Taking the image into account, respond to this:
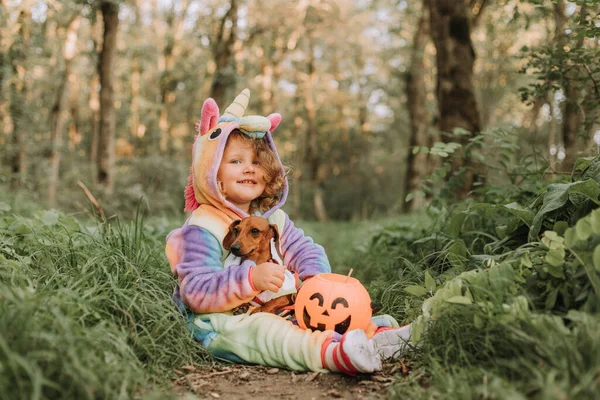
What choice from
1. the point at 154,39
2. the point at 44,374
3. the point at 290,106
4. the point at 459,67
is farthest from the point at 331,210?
the point at 44,374

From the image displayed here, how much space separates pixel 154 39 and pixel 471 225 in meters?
24.0

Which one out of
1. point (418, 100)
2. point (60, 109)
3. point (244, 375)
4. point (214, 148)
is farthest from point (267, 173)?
Result: point (60, 109)

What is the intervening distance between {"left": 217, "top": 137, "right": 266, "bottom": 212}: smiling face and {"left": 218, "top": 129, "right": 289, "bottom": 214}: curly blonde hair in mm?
24

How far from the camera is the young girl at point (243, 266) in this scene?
2629 millimetres

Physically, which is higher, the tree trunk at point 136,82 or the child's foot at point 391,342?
the tree trunk at point 136,82

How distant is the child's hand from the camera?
108 inches

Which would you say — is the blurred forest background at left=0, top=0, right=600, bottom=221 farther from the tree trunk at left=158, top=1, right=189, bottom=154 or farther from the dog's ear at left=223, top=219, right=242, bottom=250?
the dog's ear at left=223, top=219, right=242, bottom=250

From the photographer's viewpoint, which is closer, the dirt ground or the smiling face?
the dirt ground

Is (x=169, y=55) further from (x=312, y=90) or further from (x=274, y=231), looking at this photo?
(x=274, y=231)

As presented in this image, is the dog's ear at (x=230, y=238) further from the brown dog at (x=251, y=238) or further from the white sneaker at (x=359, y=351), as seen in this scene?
the white sneaker at (x=359, y=351)

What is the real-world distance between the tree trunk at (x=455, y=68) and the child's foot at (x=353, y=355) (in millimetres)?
3975

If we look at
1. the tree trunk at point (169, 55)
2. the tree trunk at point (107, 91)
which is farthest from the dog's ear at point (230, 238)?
the tree trunk at point (169, 55)

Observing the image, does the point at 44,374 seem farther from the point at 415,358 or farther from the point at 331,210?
the point at 331,210

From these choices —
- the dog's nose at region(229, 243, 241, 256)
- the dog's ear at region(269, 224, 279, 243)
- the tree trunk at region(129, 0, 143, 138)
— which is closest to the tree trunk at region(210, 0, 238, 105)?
the tree trunk at region(129, 0, 143, 138)
